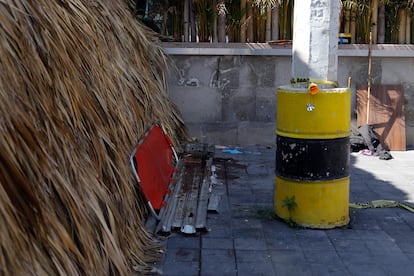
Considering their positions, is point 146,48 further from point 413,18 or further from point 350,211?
point 413,18

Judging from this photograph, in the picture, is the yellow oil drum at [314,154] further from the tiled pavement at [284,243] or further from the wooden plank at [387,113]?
the wooden plank at [387,113]

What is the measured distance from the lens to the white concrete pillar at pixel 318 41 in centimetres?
593

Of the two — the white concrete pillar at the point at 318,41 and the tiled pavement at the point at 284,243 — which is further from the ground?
the white concrete pillar at the point at 318,41

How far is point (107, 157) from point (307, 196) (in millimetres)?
2094

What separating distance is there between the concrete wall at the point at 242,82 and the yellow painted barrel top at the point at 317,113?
4.32 meters

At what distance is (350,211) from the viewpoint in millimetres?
6484

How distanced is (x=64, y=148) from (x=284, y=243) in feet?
8.11

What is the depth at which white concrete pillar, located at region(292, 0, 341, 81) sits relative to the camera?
593cm

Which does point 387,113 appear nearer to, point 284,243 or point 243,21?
point 243,21

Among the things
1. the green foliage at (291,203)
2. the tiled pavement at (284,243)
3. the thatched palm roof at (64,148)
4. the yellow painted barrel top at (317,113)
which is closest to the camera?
the thatched palm roof at (64,148)

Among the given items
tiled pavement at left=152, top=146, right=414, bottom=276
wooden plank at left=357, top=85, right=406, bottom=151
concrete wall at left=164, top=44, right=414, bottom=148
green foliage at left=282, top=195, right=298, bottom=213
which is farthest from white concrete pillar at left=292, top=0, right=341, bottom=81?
wooden plank at left=357, top=85, right=406, bottom=151

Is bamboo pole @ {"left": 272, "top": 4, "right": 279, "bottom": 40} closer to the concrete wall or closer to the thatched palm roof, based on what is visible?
the concrete wall

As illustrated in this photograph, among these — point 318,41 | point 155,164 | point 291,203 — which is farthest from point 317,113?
point 155,164

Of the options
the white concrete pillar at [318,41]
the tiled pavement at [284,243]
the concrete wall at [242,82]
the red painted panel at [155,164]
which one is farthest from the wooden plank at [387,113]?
the white concrete pillar at [318,41]
